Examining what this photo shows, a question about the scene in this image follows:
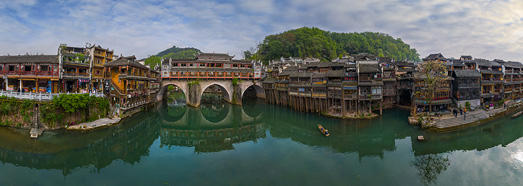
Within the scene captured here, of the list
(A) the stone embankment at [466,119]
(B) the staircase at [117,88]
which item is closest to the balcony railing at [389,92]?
(A) the stone embankment at [466,119]

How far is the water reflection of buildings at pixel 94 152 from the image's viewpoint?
18109mm

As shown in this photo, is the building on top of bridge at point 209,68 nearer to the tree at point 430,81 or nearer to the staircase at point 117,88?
the staircase at point 117,88

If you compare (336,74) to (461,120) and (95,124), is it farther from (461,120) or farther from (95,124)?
(95,124)

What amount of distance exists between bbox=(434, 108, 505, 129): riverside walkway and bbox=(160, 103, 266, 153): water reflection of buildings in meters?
22.6

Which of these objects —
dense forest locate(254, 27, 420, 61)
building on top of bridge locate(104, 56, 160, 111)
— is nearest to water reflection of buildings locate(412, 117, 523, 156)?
building on top of bridge locate(104, 56, 160, 111)

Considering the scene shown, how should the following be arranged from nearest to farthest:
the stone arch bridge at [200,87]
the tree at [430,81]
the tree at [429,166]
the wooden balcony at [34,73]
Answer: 1. the tree at [429,166]
2. the wooden balcony at [34,73]
3. the tree at [430,81]
4. the stone arch bridge at [200,87]

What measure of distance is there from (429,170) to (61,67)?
141 ft

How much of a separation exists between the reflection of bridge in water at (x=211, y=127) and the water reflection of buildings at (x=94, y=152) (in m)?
3.07

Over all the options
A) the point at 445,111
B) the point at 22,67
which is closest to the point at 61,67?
the point at 22,67

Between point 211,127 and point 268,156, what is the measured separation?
1513cm

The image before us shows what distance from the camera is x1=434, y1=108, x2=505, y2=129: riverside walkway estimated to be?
2765 centimetres

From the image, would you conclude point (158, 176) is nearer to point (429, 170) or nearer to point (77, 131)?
point (77, 131)

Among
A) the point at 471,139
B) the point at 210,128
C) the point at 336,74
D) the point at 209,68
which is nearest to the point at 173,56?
the point at 209,68

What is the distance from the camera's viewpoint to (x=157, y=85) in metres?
51.2
